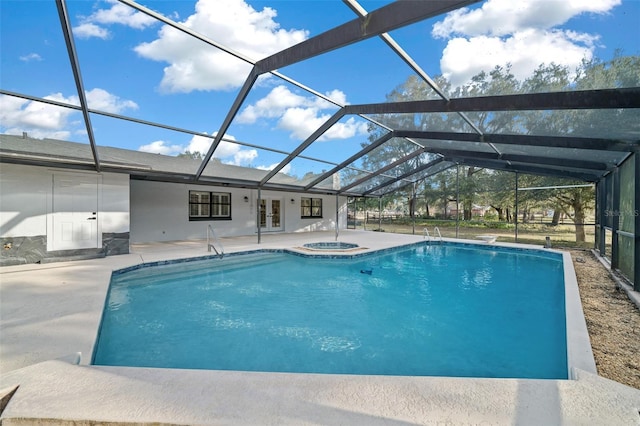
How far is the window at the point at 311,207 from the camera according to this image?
15.2 meters

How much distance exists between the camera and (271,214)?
44.4 ft

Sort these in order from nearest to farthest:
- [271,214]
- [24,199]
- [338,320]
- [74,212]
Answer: [338,320]
[24,199]
[74,212]
[271,214]

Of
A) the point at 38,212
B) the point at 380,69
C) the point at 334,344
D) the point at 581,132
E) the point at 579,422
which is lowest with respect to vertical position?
the point at 334,344

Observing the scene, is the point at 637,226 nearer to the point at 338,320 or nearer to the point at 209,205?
the point at 338,320

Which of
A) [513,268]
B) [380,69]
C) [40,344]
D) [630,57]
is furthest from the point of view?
[513,268]

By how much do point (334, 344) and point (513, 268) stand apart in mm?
6703

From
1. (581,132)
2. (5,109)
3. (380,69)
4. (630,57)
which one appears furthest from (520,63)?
(5,109)

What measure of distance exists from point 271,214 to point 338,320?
9.85 m

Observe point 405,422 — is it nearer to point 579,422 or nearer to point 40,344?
point 579,422

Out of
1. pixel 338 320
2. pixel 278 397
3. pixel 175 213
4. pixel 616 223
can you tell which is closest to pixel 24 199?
pixel 175 213

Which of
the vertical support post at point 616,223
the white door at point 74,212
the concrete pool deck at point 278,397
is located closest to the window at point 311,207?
the white door at point 74,212

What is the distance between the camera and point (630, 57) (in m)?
2.91

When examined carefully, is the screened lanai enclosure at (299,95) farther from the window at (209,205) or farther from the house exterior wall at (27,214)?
the window at (209,205)

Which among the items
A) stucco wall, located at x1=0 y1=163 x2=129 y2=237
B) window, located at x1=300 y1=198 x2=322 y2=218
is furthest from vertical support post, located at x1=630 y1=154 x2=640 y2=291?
window, located at x1=300 y1=198 x2=322 y2=218
